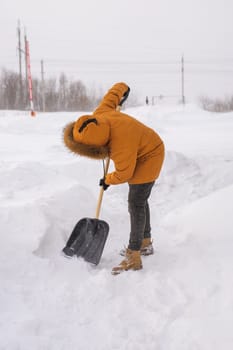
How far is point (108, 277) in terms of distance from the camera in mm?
2357

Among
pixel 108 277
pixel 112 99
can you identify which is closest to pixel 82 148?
pixel 112 99

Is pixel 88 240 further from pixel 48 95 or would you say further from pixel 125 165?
pixel 48 95

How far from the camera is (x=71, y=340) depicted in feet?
5.82

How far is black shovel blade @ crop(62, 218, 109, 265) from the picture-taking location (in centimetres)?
262

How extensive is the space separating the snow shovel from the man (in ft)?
0.66

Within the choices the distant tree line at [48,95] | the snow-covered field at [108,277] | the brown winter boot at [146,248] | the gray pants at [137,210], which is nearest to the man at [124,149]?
the gray pants at [137,210]

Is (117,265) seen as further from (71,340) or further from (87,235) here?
(71,340)

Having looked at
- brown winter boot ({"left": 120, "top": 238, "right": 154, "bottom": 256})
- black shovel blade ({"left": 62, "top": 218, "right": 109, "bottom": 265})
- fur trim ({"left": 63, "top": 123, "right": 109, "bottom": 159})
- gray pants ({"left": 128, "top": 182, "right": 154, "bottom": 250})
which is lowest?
brown winter boot ({"left": 120, "top": 238, "right": 154, "bottom": 256})

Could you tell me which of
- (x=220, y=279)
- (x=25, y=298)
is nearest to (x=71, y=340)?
(x=25, y=298)

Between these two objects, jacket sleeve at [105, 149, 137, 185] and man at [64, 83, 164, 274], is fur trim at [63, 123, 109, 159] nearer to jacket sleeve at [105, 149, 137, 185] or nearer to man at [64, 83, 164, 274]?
man at [64, 83, 164, 274]

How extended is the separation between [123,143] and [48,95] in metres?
30.2

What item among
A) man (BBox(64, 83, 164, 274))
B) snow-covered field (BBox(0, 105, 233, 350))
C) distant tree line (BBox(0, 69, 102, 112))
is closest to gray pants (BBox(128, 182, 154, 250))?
man (BBox(64, 83, 164, 274))

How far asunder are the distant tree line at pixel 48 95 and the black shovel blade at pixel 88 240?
2245 centimetres

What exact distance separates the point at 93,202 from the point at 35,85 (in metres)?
28.3
